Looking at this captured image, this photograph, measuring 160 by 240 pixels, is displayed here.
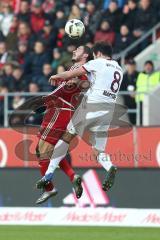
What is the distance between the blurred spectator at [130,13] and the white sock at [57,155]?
26.6 feet

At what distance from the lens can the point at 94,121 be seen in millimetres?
13953

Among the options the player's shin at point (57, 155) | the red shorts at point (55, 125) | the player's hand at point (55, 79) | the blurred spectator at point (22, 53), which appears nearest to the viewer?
the player's hand at point (55, 79)

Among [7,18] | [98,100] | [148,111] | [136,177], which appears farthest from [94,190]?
[7,18]

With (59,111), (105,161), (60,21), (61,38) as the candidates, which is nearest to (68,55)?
(61,38)

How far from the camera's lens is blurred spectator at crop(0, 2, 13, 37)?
78.1 feet

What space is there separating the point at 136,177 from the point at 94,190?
2.83 feet

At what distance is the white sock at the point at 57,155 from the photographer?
13.8m

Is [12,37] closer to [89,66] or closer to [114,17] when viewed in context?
[114,17]

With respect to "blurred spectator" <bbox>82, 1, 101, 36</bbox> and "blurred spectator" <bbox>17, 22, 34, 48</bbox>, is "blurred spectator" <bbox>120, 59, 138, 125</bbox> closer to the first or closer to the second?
"blurred spectator" <bbox>82, 1, 101, 36</bbox>

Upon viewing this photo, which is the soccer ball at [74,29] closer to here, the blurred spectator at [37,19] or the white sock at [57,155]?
the white sock at [57,155]

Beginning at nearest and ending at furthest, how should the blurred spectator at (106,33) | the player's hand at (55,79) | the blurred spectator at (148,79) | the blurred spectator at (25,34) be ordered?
→ the player's hand at (55,79), the blurred spectator at (148,79), the blurred spectator at (106,33), the blurred spectator at (25,34)

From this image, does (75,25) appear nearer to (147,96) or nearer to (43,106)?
(43,106)

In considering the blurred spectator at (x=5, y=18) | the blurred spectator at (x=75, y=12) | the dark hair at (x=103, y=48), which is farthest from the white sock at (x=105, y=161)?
the blurred spectator at (x=5, y=18)
